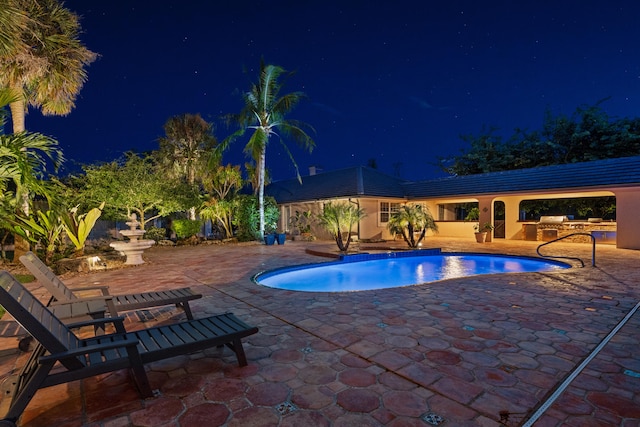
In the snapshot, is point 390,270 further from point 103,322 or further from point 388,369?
point 103,322

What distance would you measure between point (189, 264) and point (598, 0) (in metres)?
49.8

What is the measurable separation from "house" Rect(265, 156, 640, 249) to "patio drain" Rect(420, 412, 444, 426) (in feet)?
42.7

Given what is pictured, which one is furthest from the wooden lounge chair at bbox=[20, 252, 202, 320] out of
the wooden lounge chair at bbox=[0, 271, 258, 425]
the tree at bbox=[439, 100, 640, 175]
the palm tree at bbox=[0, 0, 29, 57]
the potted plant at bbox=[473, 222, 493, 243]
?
the tree at bbox=[439, 100, 640, 175]

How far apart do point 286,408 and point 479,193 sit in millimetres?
17985

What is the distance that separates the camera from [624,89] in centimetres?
6881

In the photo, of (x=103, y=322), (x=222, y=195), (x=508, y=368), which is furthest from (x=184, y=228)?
(x=508, y=368)

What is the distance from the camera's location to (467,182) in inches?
738

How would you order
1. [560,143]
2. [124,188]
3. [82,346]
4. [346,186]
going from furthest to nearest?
[560,143] → [346,186] → [124,188] → [82,346]

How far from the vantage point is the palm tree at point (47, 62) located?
865 centimetres

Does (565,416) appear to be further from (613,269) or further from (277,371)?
(613,269)

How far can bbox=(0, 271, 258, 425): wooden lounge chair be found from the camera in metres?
2.16

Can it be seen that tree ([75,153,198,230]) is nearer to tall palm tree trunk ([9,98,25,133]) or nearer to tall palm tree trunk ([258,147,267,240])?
tall palm tree trunk ([9,98,25,133])

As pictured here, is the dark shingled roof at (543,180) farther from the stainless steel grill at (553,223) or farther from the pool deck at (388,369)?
the pool deck at (388,369)

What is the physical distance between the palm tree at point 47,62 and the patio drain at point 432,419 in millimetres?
11358
